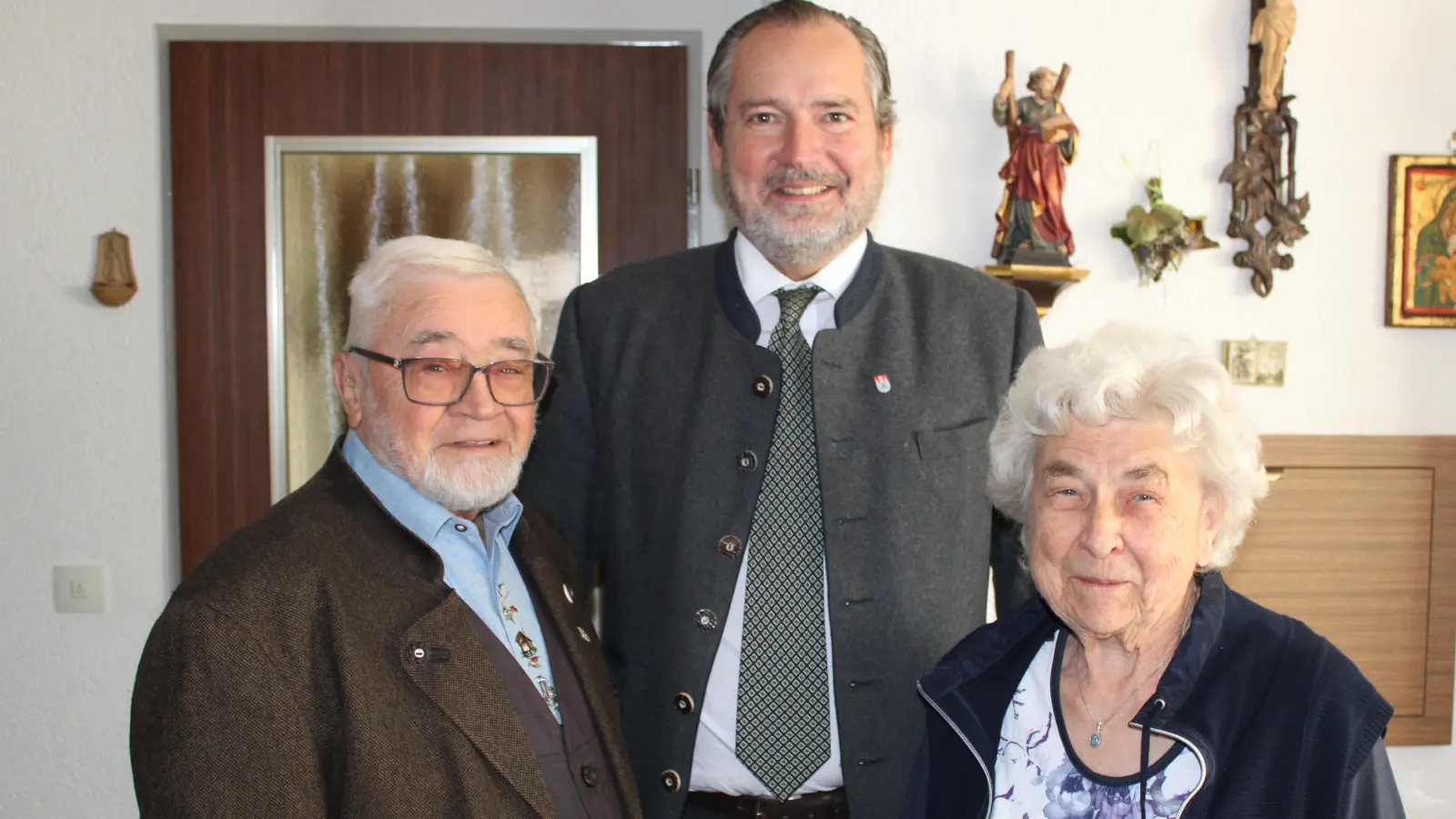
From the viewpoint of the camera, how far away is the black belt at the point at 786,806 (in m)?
1.48

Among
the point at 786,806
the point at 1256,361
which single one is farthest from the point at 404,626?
the point at 1256,361

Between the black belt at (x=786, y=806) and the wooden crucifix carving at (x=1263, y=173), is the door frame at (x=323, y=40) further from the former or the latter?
the black belt at (x=786, y=806)

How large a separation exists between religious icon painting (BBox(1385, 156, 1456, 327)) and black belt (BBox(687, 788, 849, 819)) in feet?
6.24

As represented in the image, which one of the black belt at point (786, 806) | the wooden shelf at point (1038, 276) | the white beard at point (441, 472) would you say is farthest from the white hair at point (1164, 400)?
the wooden shelf at point (1038, 276)

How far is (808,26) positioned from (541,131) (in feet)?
4.51

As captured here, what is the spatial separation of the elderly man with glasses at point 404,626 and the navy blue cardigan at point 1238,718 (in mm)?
426

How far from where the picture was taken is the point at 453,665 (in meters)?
1.24

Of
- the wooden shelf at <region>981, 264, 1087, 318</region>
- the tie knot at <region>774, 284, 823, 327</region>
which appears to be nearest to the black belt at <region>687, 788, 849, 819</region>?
the tie knot at <region>774, 284, 823, 327</region>

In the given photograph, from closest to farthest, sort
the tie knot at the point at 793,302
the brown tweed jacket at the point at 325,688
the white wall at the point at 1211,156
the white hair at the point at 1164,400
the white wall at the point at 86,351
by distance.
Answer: the brown tweed jacket at the point at 325,688 < the white hair at the point at 1164,400 < the tie knot at the point at 793,302 < the white wall at the point at 1211,156 < the white wall at the point at 86,351

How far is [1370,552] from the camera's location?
8.46 ft

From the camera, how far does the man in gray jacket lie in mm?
1501

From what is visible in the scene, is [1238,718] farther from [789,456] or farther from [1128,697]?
[789,456]

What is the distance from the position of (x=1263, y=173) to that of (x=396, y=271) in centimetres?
199

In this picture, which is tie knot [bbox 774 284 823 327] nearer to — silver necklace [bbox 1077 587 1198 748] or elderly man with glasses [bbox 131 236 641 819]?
elderly man with glasses [bbox 131 236 641 819]
